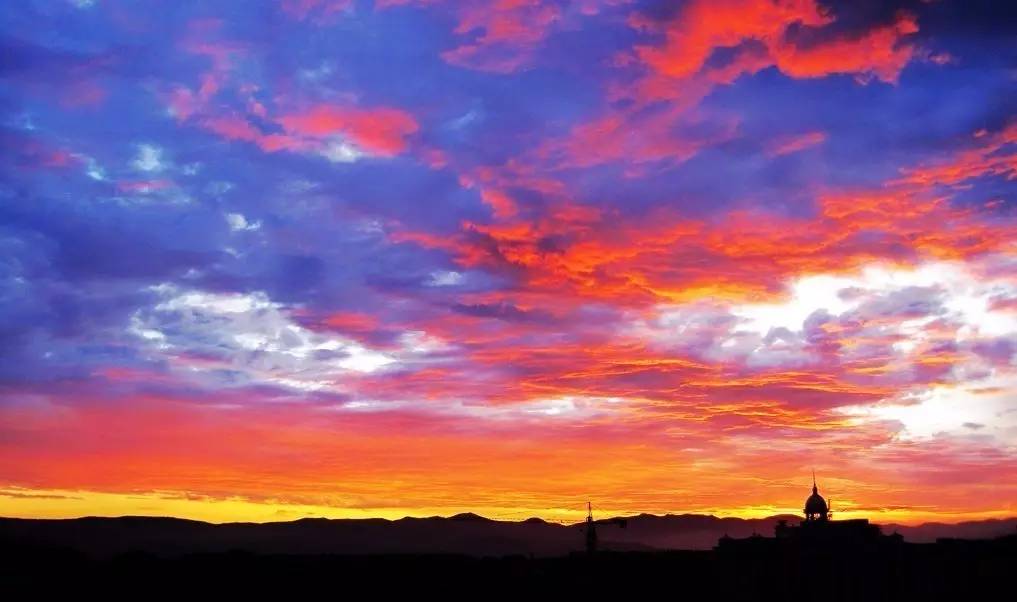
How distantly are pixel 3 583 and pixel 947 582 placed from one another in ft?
566

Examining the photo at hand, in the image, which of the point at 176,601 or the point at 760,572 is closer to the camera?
the point at 760,572

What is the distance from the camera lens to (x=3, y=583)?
193125mm

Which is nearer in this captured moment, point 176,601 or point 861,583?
point 861,583

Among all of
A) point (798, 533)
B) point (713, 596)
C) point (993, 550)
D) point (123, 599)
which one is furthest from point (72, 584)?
point (993, 550)

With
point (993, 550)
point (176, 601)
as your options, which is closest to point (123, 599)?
point (176, 601)

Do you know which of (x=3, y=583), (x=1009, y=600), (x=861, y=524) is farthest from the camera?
(x=3, y=583)

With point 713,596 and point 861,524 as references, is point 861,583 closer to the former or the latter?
point 861,524

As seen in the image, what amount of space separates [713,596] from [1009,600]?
58.6m

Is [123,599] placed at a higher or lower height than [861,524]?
lower

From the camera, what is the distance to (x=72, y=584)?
19800 centimetres

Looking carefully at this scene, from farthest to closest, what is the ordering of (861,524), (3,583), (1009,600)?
1. (3,583)
2. (861,524)
3. (1009,600)

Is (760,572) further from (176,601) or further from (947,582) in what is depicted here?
(176,601)

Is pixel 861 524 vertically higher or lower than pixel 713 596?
higher

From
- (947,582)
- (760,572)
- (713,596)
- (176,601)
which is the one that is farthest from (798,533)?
(176,601)
